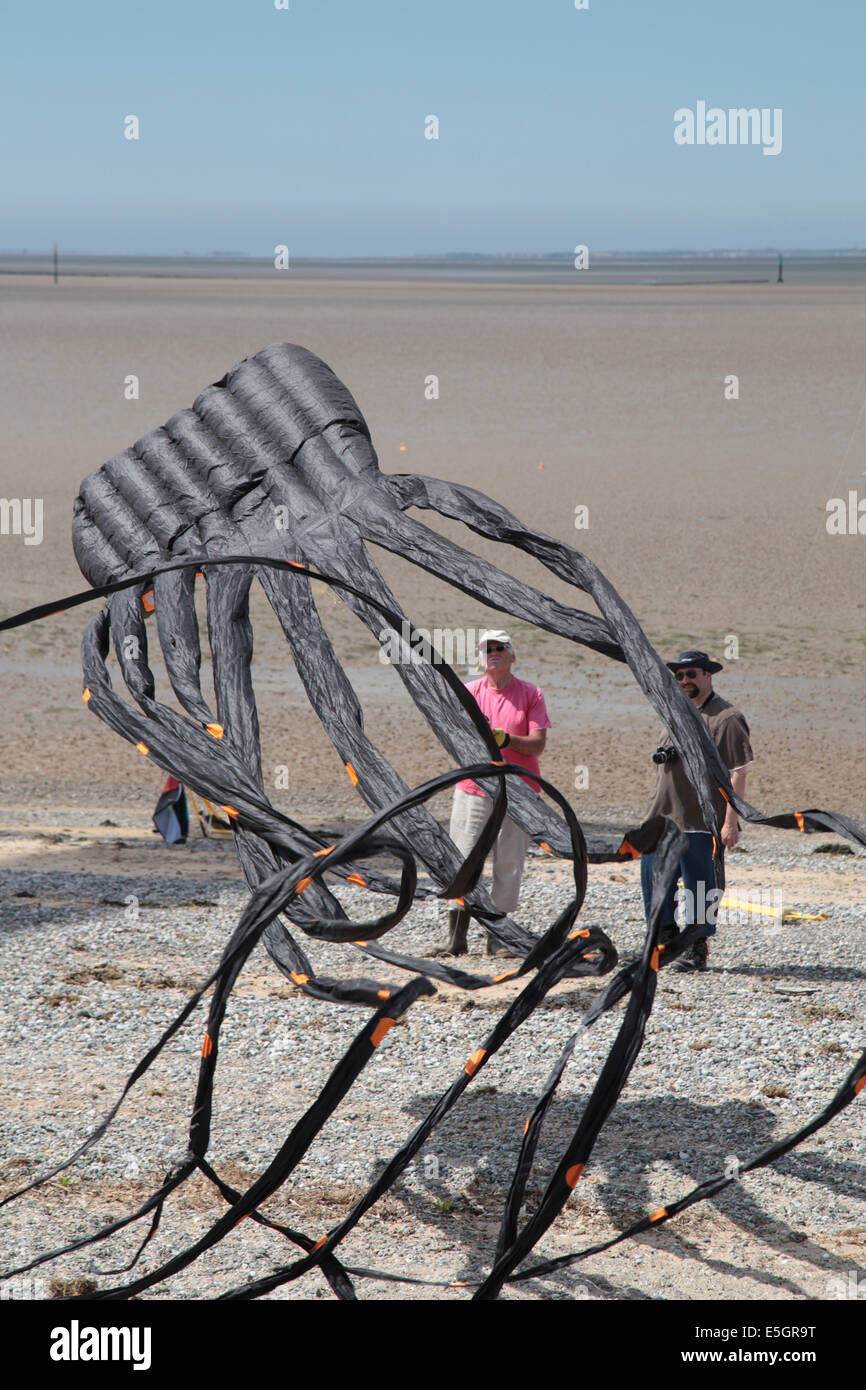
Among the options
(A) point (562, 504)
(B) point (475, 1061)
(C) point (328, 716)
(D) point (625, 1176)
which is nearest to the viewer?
(B) point (475, 1061)

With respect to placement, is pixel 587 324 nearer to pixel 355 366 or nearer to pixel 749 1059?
pixel 355 366

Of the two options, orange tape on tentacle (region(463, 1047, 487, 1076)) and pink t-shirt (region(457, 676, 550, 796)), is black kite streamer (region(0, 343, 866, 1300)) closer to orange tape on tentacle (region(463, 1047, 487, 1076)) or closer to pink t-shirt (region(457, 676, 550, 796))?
orange tape on tentacle (region(463, 1047, 487, 1076))

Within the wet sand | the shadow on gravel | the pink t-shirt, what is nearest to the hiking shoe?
the pink t-shirt

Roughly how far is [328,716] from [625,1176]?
3.06 meters

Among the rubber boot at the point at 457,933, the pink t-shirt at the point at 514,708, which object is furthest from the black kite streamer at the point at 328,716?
the rubber boot at the point at 457,933

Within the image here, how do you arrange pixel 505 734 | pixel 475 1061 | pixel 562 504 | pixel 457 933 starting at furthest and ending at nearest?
pixel 562 504, pixel 457 933, pixel 505 734, pixel 475 1061

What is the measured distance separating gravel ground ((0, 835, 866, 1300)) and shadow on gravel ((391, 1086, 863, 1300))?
13mm

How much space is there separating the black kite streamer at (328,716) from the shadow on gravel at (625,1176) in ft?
2.39

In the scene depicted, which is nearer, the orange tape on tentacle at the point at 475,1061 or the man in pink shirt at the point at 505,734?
the orange tape on tentacle at the point at 475,1061

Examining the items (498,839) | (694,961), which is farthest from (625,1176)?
(694,961)

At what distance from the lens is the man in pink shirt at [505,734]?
855cm

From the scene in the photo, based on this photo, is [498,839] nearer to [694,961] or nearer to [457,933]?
[457,933]

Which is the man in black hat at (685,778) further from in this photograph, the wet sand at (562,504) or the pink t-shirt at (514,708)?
the wet sand at (562,504)

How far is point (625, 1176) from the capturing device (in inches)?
256
